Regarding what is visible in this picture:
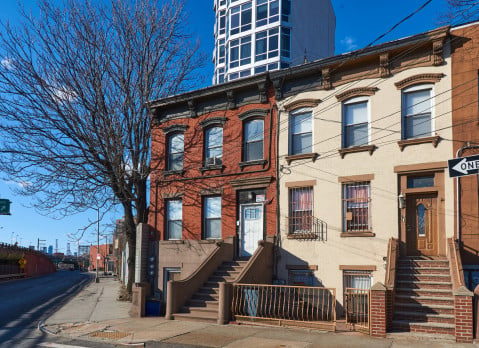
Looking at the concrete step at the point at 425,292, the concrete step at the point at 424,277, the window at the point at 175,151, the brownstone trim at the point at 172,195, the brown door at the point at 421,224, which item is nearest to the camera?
the concrete step at the point at 425,292

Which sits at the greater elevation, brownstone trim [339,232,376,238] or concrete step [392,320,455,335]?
brownstone trim [339,232,376,238]

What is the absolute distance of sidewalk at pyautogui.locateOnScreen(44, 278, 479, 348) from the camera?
1041 cm

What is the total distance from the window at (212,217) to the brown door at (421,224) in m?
7.30

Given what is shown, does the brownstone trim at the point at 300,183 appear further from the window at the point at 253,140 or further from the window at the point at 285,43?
the window at the point at 285,43

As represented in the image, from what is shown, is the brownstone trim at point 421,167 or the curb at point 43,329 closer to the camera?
the curb at point 43,329

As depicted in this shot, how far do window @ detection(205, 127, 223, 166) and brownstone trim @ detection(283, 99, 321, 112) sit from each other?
317cm

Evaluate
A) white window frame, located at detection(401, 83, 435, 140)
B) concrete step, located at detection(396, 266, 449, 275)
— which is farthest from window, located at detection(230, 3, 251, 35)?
concrete step, located at detection(396, 266, 449, 275)

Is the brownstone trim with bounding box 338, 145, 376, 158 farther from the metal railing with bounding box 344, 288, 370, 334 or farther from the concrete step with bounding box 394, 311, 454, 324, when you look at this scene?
the concrete step with bounding box 394, 311, 454, 324

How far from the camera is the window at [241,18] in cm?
4475

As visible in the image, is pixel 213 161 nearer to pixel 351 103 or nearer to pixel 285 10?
pixel 351 103

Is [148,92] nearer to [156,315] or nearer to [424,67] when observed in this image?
[156,315]

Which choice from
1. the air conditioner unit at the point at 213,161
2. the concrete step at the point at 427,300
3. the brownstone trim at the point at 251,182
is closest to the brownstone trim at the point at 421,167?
the concrete step at the point at 427,300

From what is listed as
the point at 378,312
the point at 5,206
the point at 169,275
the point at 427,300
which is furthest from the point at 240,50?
the point at 378,312

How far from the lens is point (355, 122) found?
609 inches
